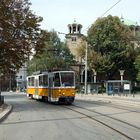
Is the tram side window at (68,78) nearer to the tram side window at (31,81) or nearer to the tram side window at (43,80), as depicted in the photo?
the tram side window at (43,80)

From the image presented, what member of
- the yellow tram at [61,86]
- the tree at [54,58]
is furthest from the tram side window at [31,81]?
the tree at [54,58]

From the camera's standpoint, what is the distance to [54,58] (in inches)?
4018

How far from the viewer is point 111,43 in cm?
10262

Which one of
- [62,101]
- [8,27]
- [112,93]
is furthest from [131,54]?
[8,27]

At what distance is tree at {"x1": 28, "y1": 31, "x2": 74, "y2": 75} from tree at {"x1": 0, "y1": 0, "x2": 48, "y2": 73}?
58886mm

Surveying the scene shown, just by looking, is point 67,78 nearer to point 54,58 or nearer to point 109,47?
point 54,58

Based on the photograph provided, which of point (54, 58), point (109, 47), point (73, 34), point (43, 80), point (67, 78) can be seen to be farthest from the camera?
point (73, 34)

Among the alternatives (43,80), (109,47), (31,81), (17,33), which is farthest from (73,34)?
(17,33)

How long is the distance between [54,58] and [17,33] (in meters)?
65.3

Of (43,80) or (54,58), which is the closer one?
(43,80)

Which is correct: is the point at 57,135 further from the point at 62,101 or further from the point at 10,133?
the point at 62,101

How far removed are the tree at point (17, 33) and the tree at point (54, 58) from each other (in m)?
58.9

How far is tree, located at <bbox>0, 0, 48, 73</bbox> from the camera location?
115ft

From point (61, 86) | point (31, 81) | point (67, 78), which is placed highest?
point (31, 81)
